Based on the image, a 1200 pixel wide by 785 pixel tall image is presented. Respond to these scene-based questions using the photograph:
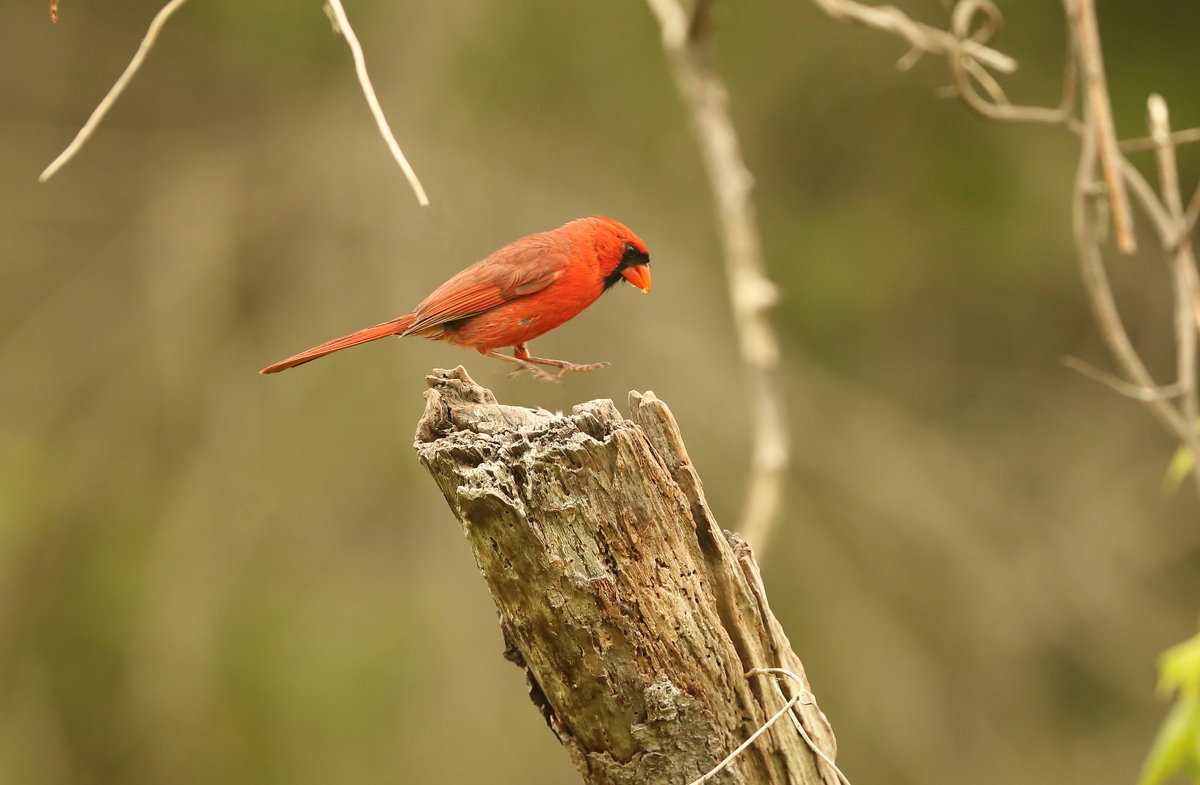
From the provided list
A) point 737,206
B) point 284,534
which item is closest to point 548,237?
point 737,206

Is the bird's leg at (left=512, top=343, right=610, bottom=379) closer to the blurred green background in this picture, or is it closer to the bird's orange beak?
the bird's orange beak

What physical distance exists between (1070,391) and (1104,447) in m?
0.37

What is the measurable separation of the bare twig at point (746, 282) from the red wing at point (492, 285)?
2.28 feet

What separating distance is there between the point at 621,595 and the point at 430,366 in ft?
16.8

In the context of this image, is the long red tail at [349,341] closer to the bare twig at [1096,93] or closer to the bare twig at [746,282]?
the bare twig at [746,282]

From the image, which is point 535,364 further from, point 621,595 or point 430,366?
point 430,366

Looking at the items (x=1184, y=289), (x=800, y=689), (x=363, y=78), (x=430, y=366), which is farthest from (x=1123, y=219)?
(x=430, y=366)

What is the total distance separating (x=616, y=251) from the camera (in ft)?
9.98

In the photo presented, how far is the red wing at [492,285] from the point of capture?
2.92m

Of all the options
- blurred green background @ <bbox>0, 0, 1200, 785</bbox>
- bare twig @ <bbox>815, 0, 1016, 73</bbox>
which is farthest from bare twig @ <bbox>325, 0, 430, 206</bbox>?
blurred green background @ <bbox>0, 0, 1200, 785</bbox>

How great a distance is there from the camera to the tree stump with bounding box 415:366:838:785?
1977mm

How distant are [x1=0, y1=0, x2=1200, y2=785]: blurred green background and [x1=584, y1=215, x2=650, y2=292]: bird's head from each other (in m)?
3.95

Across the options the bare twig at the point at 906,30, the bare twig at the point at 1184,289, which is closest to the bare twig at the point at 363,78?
the bare twig at the point at 906,30

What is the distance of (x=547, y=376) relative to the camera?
2752mm
